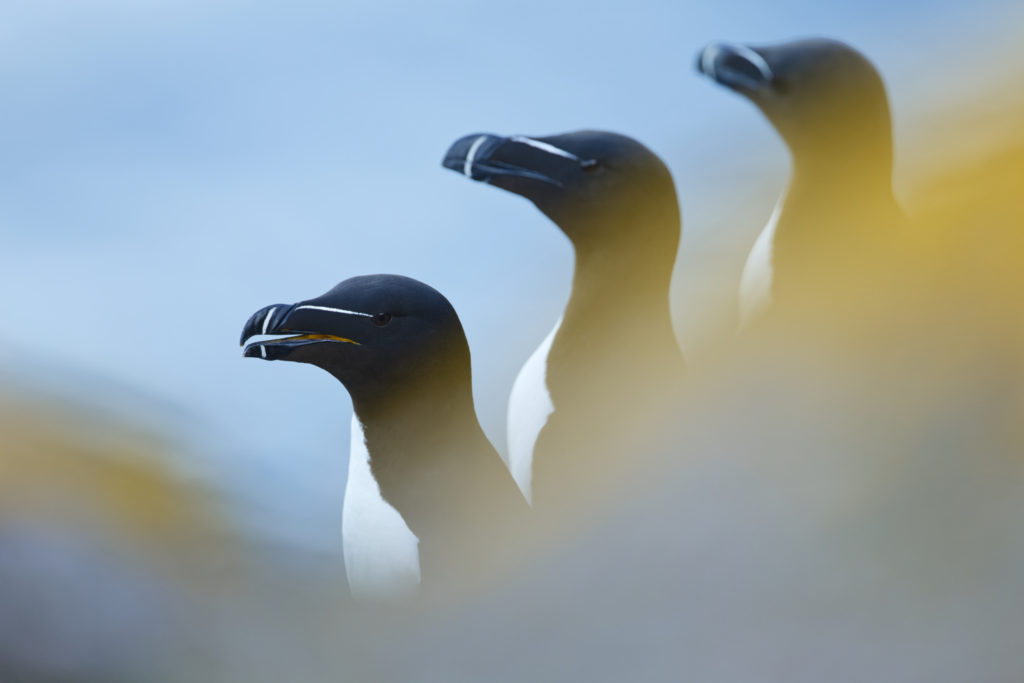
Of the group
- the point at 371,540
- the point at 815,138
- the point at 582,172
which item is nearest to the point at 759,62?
the point at 815,138

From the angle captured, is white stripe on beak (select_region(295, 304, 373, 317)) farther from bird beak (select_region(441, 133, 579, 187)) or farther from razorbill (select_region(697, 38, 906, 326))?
razorbill (select_region(697, 38, 906, 326))

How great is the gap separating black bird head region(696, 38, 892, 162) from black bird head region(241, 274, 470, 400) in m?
0.71

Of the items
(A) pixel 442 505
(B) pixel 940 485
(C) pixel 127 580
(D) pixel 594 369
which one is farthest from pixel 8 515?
(D) pixel 594 369

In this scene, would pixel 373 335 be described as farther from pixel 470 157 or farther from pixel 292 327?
pixel 470 157

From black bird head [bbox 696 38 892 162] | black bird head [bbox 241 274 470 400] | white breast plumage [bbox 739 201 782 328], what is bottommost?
black bird head [bbox 241 274 470 400]

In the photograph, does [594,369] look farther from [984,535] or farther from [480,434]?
[984,535]

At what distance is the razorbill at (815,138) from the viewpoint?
6.64ft

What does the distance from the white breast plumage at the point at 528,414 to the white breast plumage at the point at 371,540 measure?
0.30 meters

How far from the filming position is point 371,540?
178cm

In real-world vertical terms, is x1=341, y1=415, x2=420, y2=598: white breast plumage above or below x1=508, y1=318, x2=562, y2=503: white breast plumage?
below

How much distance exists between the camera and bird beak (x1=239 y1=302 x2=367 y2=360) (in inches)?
64.6

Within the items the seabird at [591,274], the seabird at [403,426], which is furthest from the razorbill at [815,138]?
the seabird at [403,426]

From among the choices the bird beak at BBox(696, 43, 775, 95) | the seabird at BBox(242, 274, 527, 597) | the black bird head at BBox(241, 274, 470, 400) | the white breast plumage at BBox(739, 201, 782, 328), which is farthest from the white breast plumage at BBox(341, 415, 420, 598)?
the bird beak at BBox(696, 43, 775, 95)

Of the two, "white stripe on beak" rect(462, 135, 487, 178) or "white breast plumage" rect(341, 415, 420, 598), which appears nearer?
"white breast plumage" rect(341, 415, 420, 598)
